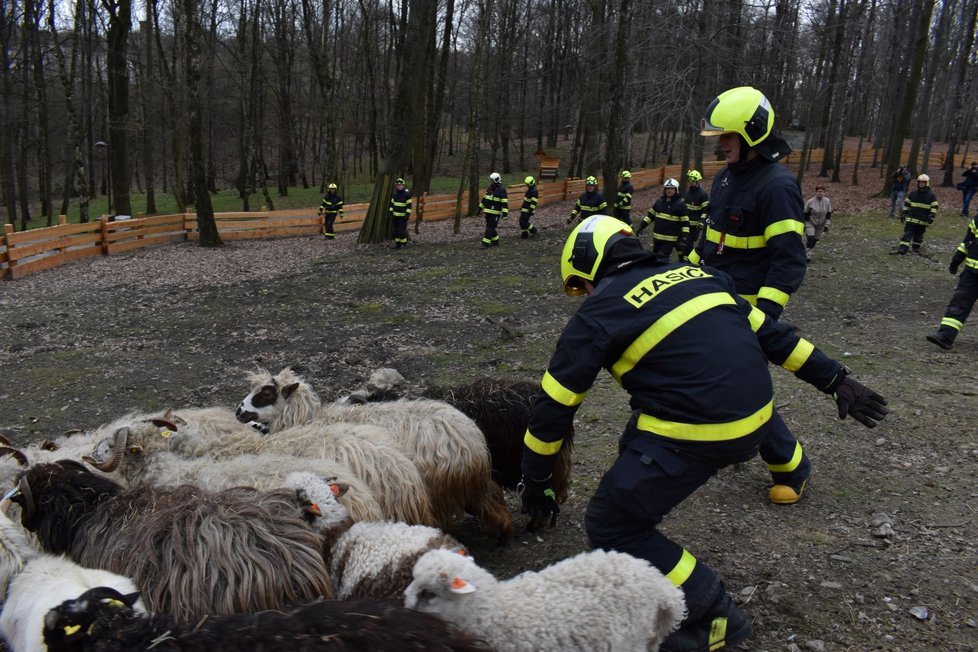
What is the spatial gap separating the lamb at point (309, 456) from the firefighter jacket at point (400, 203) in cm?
1431

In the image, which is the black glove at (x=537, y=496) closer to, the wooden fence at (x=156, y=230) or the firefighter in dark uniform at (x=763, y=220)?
the firefighter in dark uniform at (x=763, y=220)

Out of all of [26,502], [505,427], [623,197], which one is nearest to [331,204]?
[623,197]

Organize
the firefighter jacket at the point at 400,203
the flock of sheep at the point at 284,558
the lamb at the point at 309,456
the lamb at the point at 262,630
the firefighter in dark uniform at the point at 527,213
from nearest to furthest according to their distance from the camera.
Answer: the lamb at the point at 262,630 < the flock of sheep at the point at 284,558 < the lamb at the point at 309,456 < the firefighter jacket at the point at 400,203 < the firefighter in dark uniform at the point at 527,213

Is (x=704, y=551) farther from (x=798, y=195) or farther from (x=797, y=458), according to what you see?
(x=798, y=195)

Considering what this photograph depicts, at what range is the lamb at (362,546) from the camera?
3012mm

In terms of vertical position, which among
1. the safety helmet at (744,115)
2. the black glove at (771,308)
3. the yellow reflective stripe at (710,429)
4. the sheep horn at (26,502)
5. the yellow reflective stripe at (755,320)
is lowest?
the sheep horn at (26,502)

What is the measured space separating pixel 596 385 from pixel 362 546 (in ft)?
16.3

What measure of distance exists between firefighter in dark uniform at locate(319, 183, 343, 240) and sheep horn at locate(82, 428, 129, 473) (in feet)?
54.7

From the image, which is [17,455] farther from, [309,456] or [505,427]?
[505,427]

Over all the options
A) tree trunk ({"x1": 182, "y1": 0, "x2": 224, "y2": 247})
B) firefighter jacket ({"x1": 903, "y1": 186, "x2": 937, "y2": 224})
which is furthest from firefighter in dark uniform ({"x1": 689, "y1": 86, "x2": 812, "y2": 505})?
tree trunk ({"x1": 182, "y1": 0, "x2": 224, "y2": 247})

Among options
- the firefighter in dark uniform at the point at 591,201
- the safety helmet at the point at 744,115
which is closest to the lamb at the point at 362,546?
the safety helmet at the point at 744,115

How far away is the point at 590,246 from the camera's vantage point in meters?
3.29

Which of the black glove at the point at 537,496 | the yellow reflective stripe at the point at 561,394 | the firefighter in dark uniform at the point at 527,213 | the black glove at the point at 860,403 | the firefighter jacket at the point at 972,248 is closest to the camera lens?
the yellow reflective stripe at the point at 561,394

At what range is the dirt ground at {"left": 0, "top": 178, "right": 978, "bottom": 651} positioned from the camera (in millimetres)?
3920
